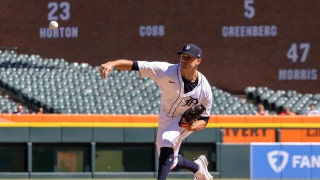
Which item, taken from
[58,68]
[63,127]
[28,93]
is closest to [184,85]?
[63,127]

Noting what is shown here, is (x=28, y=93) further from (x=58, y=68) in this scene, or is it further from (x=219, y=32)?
(x=219, y=32)

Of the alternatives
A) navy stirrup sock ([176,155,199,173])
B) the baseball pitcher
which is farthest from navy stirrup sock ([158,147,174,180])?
navy stirrup sock ([176,155,199,173])

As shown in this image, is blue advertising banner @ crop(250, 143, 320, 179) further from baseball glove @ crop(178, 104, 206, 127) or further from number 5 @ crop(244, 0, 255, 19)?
number 5 @ crop(244, 0, 255, 19)

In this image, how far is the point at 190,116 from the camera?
7.72 metres

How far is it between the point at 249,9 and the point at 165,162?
16440 mm

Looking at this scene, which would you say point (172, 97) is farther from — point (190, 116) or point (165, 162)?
point (165, 162)

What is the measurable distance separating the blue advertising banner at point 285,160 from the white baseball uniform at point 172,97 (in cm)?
591

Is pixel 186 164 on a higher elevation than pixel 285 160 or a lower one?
higher

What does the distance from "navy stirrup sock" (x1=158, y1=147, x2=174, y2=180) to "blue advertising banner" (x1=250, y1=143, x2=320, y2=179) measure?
6122 millimetres

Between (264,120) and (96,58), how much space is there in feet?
26.4

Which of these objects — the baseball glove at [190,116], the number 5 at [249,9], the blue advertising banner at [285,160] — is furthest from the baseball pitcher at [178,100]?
the number 5 at [249,9]

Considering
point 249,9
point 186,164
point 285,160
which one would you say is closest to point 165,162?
point 186,164

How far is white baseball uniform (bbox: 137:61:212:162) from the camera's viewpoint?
759cm

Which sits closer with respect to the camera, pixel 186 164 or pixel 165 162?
pixel 165 162
